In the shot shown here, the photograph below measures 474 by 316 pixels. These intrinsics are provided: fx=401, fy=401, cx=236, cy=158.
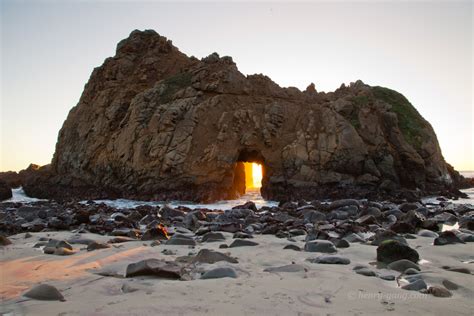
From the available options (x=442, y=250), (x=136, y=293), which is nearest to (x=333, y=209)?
(x=442, y=250)

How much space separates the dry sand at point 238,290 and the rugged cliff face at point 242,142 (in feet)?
52.9

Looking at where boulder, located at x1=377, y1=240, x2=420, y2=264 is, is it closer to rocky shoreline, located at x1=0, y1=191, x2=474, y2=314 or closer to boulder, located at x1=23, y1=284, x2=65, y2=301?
rocky shoreline, located at x1=0, y1=191, x2=474, y2=314

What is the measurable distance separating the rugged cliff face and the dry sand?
52.9 ft

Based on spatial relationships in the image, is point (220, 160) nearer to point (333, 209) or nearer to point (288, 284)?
point (333, 209)

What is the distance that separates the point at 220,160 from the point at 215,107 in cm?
365

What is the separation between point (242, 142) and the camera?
23125 mm

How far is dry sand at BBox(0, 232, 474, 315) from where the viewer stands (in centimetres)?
337

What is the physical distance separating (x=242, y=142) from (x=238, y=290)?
19.3m

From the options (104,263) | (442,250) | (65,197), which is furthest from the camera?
(65,197)

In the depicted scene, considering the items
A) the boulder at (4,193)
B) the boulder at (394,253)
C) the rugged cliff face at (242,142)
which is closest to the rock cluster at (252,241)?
the boulder at (394,253)

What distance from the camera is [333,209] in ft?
47.7

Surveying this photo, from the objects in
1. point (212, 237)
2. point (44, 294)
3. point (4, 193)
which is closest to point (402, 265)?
point (212, 237)

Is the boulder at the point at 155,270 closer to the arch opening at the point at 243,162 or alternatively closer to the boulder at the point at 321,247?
the boulder at the point at 321,247

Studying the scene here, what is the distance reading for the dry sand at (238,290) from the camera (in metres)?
3.37
